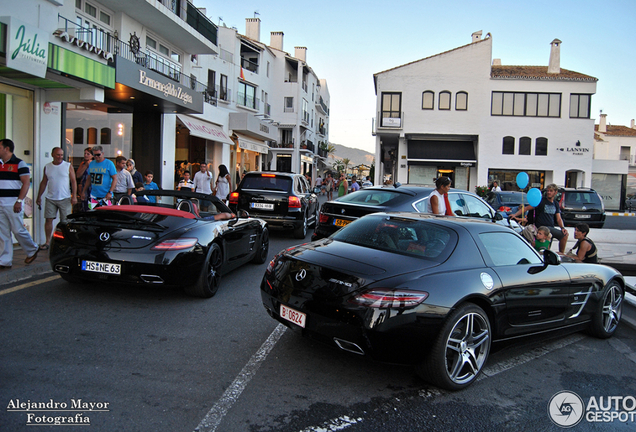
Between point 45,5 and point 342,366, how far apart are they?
9.38 m

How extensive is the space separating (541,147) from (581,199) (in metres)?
21.5

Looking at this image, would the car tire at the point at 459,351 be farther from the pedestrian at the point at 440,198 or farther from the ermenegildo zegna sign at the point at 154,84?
the ermenegildo zegna sign at the point at 154,84

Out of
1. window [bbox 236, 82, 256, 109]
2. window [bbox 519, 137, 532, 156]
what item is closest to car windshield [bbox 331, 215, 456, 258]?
window [bbox 519, 137, 532, 156]

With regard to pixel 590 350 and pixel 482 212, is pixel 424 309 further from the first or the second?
pixel 482 212

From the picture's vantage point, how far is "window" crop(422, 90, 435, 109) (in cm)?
3600

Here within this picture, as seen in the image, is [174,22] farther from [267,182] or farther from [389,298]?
[389,298]

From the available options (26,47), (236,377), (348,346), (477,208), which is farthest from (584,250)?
(26,47)

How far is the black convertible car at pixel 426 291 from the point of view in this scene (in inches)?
125

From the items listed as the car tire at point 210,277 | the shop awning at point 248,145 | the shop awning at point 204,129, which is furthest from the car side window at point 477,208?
the shop awning at point 248,145

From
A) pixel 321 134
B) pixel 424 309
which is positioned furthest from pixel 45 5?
pixel 321 134

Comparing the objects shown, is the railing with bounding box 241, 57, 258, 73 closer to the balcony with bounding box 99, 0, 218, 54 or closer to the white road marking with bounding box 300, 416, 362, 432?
the balcony with bounding box 99, 0, 218, 54

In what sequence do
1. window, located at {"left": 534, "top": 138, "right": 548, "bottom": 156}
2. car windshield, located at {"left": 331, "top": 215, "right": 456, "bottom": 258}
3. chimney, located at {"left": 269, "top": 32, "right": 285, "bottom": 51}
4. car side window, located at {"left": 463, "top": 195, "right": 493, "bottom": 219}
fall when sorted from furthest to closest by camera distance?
1. chimney, located at {"left": 269, "top": 32, "right": 285, "bottom": 51}
2. window, located at {"left": 534, "top": 138, "right": 548, "bottom": 156}
3. car side window, located at {"left": 463, "top": 195, "right": 493, "bottom": 219}
4. car windshield, located at {"left": 331, "top": 215, "right": 456, "bottom": 258}

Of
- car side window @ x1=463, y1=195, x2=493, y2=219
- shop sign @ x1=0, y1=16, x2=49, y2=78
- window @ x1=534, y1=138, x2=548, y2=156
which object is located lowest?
car side window @ x1=463, y1=195, x2=493, y2=219

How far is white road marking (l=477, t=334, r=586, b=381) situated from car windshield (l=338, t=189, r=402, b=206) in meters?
3.48
